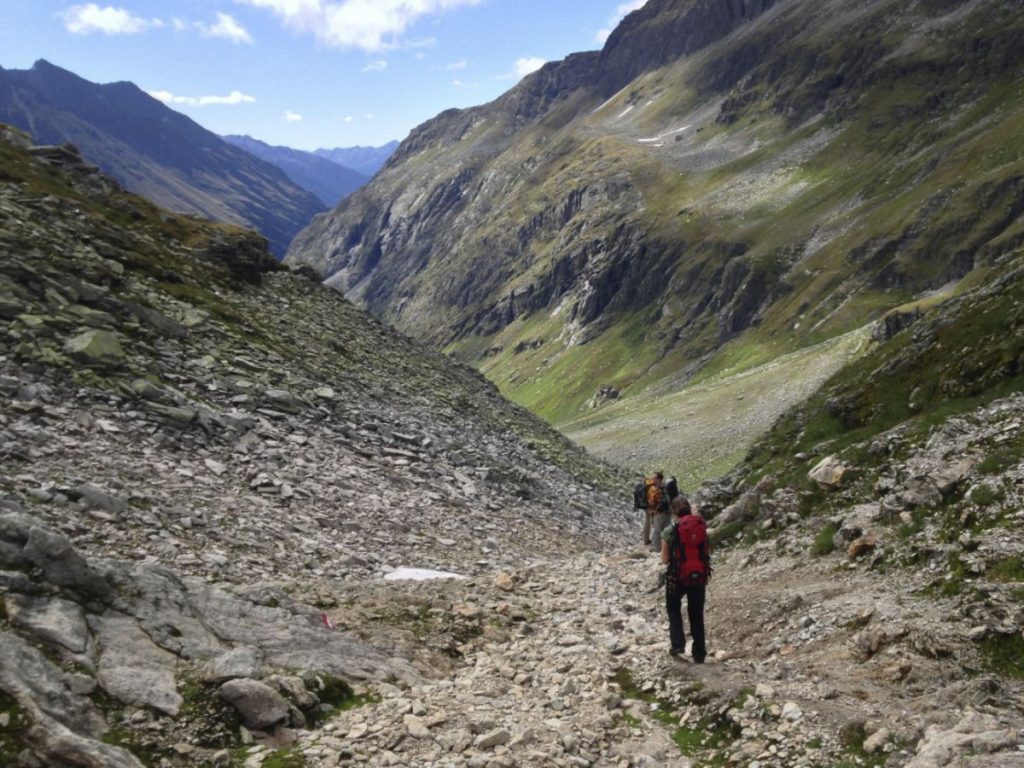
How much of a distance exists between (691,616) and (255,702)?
7.85 m

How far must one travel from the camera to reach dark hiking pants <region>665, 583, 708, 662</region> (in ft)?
43.8

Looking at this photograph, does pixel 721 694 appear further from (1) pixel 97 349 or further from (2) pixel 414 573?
(1) pixel 97 349

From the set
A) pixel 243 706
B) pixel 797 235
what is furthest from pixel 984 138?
pixel 243 706

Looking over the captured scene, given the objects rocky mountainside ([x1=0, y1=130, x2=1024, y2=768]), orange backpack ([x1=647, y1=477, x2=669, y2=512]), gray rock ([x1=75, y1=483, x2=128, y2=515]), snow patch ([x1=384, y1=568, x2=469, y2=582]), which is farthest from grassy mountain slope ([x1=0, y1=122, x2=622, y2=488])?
orange backpack ([x1=647, y1=477, x2=669, y2=512])

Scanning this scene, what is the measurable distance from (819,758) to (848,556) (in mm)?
7967

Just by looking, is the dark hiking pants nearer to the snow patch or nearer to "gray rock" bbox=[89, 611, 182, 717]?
the snow patch

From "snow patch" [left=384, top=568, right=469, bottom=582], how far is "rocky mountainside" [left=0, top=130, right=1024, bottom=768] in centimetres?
33

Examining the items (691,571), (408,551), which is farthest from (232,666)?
(408,551)

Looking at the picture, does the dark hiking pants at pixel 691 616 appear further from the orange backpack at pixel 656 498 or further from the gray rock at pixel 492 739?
the orange backpack at pixel 656 498

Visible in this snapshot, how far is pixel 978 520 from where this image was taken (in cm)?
1372

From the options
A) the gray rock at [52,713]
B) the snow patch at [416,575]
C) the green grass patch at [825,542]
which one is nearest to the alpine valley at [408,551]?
the gray rock at [52,713]

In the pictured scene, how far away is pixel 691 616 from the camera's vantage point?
13.6 meters

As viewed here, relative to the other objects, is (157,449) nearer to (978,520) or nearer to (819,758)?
(819,758)

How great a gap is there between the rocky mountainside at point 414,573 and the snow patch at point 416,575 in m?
0.33
